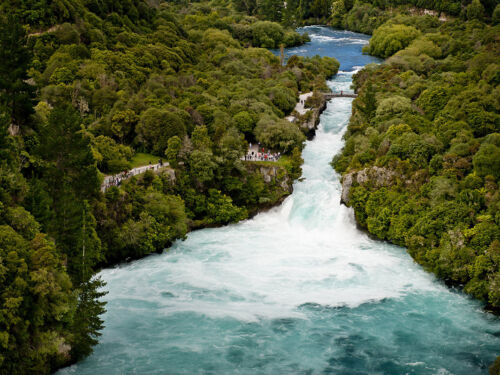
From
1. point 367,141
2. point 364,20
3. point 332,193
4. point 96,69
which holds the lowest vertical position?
point 332,193

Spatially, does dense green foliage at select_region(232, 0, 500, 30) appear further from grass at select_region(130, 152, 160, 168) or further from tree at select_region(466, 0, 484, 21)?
grass at select_region(130, 152, 160, 168)

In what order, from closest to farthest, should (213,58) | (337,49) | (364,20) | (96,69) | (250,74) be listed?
(96,69) < (250,74) < (213,58) < (337,49) < (364,20)

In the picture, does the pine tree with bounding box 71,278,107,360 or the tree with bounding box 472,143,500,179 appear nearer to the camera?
the pine tree with bounding box 71,278,107,360

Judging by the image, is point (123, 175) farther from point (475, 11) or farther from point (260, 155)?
point (475, 11)

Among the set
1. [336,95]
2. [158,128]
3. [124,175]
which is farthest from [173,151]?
[336,95]

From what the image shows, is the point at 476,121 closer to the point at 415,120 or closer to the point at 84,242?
the point at 415,120

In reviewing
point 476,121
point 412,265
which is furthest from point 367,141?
point 412,265

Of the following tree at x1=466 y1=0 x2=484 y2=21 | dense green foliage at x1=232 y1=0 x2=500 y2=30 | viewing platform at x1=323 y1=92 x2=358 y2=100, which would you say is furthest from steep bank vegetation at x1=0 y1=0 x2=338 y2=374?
dense green foliage at x1=232 y1=0 x2=500 y2=30

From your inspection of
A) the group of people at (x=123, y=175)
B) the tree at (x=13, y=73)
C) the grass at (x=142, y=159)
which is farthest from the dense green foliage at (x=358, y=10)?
the tree at (x=13, y=73)
